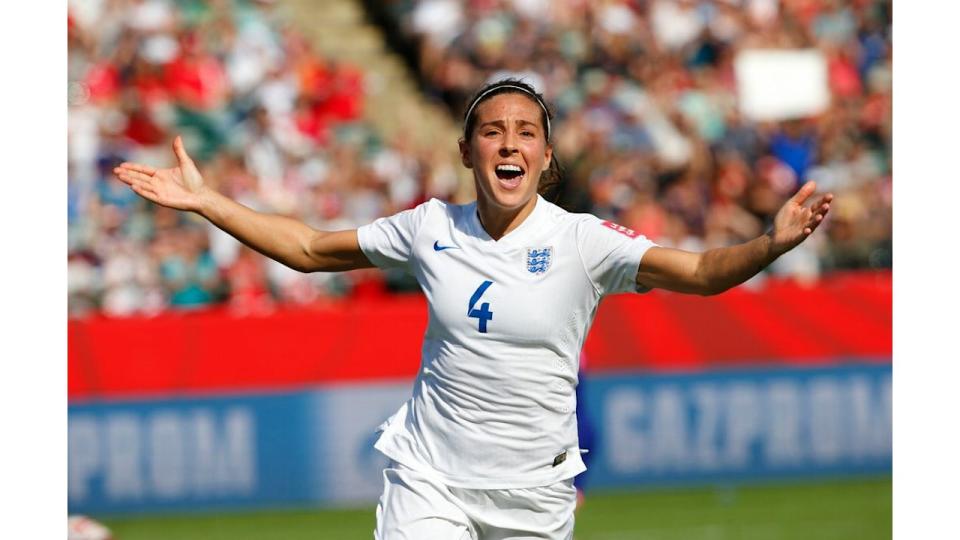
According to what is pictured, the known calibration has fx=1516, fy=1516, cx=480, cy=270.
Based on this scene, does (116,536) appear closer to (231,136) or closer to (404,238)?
(231,136)

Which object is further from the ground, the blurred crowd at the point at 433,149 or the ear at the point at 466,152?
the blurred crowd at the point at 433,149

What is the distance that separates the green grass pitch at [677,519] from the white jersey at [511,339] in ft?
20.6

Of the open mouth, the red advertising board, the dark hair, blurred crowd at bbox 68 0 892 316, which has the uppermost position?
blurred crowd at bbox 68 0 892 316

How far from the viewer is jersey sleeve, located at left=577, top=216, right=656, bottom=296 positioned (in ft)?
19.3

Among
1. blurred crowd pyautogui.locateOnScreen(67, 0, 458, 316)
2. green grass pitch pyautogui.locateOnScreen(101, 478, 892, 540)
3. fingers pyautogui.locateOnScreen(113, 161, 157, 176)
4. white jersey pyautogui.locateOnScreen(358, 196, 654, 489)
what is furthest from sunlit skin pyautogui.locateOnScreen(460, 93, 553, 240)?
blurred crowd pyautogui.locateOnScreen(67, 0, 458, 316)

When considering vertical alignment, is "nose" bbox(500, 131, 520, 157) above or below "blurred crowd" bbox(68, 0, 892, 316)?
below

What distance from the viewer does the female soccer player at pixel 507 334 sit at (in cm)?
591

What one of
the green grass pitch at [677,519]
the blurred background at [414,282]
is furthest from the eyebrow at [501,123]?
the green grass pitch at [677,519]

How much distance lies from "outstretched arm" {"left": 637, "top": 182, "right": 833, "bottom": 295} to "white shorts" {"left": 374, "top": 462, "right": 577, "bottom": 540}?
3.15 feet

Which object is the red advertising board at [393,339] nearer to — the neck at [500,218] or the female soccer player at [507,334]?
the female soccer player at [507,334]

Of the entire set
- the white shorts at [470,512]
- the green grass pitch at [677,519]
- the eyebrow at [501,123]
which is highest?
the eyebrow at [501,123]

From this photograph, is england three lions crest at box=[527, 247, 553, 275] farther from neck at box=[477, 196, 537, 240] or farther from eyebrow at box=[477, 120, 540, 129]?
eyebrow at box=[477, 120, 540, 129]

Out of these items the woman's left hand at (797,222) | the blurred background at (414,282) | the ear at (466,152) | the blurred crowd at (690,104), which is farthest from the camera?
the blurred crowd at (690,104)

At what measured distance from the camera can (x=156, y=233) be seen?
14516 mm
